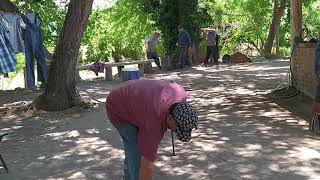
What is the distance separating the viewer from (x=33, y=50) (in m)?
11.3

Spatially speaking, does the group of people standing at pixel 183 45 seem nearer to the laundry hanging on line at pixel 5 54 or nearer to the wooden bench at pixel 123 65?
the wooden bench at pixel 123 65

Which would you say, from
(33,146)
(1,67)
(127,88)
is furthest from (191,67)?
(127,88)

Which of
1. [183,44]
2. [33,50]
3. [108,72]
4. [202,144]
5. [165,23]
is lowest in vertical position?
[202,144]

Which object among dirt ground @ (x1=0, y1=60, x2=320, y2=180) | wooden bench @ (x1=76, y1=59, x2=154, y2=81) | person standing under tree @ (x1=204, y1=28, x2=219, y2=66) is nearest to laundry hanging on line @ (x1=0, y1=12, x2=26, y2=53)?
dirt ground @ (x1=0, y1=60, x2=320, y2=180)

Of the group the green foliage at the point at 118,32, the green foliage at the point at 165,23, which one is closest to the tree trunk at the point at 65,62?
the green foliage at the point at 165,23

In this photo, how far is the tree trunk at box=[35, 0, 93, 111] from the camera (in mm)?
10148

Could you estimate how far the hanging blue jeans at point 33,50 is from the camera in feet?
36.4

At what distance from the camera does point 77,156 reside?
691 cm

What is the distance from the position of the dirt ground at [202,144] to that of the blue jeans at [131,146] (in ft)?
5.35

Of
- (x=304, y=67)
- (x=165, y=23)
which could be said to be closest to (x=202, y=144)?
(x=304, y=67)

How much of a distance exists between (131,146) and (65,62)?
6.44 m

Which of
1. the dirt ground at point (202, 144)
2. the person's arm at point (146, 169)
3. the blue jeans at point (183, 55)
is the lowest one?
the dirt ground at point (202, 144)

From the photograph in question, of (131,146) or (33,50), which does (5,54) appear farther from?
(131,146)

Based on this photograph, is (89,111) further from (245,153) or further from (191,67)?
(191,67)
